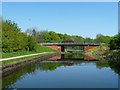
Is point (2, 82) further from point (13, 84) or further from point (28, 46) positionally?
point (28, 46)

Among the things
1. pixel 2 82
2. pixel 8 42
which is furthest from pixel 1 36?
pixel 2 82

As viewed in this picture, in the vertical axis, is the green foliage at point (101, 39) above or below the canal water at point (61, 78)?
above

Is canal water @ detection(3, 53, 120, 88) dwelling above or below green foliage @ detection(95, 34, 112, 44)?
below

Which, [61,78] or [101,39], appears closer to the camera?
[61,78]

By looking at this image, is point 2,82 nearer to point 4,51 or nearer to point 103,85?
point 103,85

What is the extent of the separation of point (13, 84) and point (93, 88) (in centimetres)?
637

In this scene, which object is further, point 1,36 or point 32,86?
point 1,36

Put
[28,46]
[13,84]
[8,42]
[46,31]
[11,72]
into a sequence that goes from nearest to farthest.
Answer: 1. [13,84]
2. [11,72]
3. [8,42]
4. [28,46]
5. [46,31]

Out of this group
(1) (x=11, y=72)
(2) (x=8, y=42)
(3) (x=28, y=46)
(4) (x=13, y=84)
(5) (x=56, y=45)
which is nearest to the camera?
(4) (x=13, y=84)

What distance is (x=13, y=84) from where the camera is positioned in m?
24.9

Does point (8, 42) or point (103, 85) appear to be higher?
point (8, 42)

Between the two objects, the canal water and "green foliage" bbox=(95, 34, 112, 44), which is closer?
the canal water

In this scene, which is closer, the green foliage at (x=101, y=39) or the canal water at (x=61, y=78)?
the canal water at (x=61, y=78)

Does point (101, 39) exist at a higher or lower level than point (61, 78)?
higher
